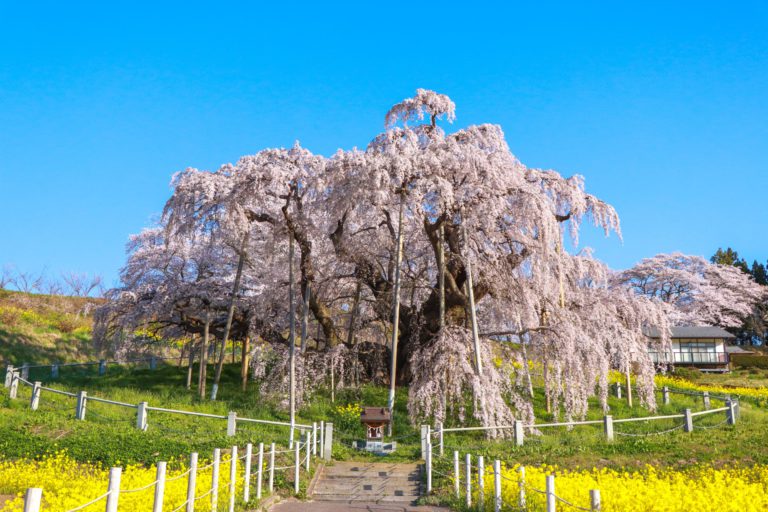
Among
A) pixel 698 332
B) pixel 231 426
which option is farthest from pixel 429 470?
pixel 698 332

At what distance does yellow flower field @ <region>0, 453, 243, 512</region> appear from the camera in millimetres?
10680

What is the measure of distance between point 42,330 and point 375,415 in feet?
110

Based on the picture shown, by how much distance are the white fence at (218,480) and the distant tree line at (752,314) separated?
55.8 meters

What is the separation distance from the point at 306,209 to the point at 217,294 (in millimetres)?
8058

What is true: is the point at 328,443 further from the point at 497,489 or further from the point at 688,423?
the point at 688,423

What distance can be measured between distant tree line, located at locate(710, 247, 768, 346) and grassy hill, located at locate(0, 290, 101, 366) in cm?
5674

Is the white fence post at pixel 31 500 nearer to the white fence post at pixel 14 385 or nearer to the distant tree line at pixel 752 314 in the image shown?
the white fence post at pixel 14 385

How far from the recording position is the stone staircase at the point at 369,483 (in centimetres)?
1576

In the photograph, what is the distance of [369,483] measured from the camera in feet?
54.9

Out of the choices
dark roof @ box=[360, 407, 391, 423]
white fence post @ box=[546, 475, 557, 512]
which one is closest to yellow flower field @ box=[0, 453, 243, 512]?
dark roof @ box=[360, 407, 391, 423]

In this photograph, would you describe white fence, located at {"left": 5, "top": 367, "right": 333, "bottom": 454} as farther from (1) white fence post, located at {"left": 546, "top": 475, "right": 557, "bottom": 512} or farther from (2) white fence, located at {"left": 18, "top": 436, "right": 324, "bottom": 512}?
(1) white fence post, located at {"left": 546, "top": 475, "right": 557, "bottom": 512}

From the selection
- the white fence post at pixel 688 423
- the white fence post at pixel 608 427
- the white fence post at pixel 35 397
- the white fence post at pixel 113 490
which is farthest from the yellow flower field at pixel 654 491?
the white fence post at pixel 35 397

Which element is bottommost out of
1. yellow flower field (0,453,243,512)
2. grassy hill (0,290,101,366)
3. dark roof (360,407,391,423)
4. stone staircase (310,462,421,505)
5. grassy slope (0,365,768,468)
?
stone staircase (310,462,421,505)

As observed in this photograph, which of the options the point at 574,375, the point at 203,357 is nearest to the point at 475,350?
the point at 574,375
